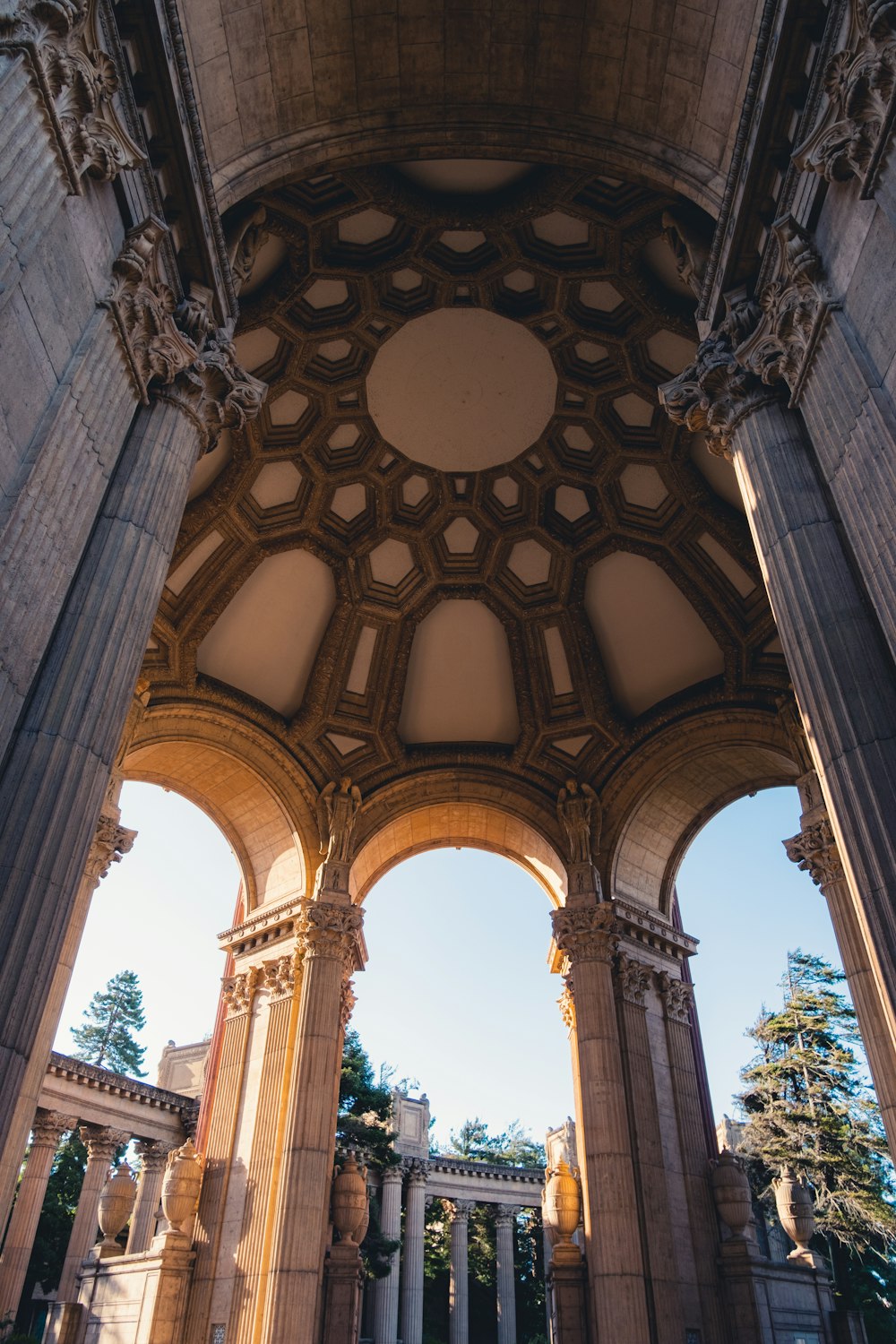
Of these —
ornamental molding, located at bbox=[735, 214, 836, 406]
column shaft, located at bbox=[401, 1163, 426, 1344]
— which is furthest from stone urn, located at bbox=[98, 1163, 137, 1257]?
column shaft, located at bbox=[401, 1163, 426, 1344]

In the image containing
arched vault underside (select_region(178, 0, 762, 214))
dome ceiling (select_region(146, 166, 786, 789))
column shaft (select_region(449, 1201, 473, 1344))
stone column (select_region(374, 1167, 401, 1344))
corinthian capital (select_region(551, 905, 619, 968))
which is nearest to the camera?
arched vault underside (select_region(178, 0, 762, 214))

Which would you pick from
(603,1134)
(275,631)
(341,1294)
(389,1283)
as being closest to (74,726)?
(341,1294)

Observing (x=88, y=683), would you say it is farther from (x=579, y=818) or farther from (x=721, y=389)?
(x=579, y=818)

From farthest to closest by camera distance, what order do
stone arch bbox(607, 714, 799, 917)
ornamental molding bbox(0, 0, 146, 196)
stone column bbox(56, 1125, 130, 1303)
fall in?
1. stone column bbox(56, 1125, 130, 1303)
2. stone arch bbox(607, 714, 799, 917)
3. ornamental molding bbox(0, 0, 146, 196)

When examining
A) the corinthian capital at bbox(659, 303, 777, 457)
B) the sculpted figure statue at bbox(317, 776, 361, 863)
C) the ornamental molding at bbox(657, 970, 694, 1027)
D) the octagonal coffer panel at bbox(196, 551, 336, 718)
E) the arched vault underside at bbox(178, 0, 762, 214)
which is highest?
the octagonal coffer panel at bbox(196, 551, 336, 718)

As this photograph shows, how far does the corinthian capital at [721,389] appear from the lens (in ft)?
27.5

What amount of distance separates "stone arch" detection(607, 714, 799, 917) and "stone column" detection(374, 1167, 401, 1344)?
1417 centimetres

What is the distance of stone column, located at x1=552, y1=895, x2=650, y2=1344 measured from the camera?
45.9 ft

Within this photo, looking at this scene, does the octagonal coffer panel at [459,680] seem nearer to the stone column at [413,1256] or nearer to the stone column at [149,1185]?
the stone column at [149,1185]

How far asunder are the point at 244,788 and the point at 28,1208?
380 inches

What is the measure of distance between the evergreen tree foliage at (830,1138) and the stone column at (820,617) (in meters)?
16.2

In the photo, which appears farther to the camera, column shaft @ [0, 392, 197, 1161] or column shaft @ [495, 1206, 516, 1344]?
column shaft @ [495, 1206, 516, 1344]

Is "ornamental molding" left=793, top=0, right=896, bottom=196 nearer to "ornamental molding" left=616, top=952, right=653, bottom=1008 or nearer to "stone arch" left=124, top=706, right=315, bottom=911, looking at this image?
"ornamental molding" left=616, top=952, right=653, bottom=1008

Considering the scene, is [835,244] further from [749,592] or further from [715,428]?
[749,592]
